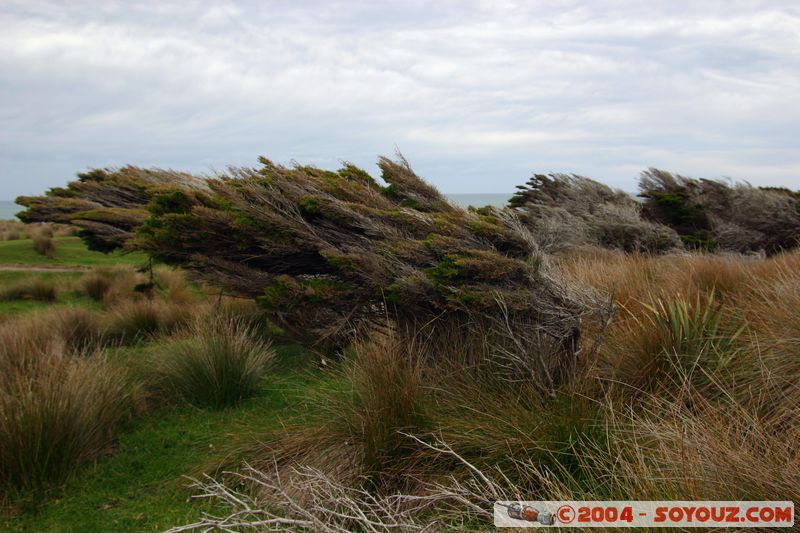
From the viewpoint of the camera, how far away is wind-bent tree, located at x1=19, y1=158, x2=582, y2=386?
6117 mm

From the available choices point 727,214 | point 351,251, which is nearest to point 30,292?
point 351,251

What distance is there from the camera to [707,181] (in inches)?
711

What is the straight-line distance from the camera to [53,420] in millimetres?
5035

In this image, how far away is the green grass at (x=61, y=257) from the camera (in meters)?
18.2

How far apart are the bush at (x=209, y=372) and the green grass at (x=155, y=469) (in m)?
0.15

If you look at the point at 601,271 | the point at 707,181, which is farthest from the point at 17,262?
the point at 707,181

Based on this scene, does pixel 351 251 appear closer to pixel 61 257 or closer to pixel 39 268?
pixel 39 268

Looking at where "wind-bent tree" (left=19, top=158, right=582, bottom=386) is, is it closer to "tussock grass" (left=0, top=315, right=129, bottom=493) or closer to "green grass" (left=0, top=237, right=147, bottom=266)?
"tussock grass" (left=0, top=315, right=129, bottom=493)

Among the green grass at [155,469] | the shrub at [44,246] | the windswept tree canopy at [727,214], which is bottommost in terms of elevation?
the green grass at [155,469]

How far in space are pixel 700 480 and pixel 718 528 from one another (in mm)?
303

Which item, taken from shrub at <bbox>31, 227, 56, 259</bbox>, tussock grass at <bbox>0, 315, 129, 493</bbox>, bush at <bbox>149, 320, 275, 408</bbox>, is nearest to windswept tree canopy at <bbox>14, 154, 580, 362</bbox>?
bush at <bbox>149, 320, 275, 408</bbox>

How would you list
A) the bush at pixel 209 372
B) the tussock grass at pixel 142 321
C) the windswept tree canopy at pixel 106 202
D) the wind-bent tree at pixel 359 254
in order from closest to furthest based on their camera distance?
the wind-bent tree at pixel 359 254 → the bush at pixel 209 372 → the tussock grass at pixel 142 321 → the windswept tree canopy at pixel 106 202

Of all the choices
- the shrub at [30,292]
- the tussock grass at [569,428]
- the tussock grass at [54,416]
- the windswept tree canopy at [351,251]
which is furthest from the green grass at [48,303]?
the tussock grass at [569,428]

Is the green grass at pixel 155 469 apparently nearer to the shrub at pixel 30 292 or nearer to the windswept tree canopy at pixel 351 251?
the windswept tree canopy at pixel 351 251
